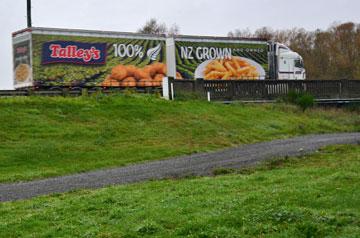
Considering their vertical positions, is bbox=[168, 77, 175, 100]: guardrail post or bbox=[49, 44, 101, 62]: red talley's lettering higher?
bbox=[49, 44, 101, 62]: red talley's lettering

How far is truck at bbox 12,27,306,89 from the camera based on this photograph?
34.7 meters

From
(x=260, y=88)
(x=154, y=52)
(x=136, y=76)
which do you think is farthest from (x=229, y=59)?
(x=136, y=76)

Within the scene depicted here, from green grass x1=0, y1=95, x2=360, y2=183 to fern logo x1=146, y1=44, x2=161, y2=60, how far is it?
8.49 metres

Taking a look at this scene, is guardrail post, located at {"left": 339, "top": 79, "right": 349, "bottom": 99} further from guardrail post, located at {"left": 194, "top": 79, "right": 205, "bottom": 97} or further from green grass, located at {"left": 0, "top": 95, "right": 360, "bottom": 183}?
guardrail post, located at {"left": 194, "top": 79, "right": 205, "bottom": 97}

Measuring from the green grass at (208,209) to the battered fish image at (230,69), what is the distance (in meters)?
28.9

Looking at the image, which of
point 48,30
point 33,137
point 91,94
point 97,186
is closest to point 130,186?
point 97,186

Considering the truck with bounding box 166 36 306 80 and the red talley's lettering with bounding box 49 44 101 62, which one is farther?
the truck with bounding box 166 36 306 80

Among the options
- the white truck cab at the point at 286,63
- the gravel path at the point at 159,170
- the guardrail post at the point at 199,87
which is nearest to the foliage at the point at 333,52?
the white truck cab at the point at 286,63

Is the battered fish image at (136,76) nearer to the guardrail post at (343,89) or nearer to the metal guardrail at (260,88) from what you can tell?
the metal guardrail at (260,88)

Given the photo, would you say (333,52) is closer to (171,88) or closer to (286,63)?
(286,63)

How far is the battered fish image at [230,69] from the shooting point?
4188 cm

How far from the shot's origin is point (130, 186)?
13305mm

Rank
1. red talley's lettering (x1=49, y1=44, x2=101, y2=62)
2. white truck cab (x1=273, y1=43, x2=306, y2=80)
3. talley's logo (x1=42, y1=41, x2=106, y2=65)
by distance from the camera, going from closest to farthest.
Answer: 1. talley's logo (x1=42, y1=41, x2=106, y2=65)
2. red talley's lettering (x1=49, y1=44, x2=101, y2=62)
3. white truck cab (x1=273, y1=43, x2=306, y2=80)

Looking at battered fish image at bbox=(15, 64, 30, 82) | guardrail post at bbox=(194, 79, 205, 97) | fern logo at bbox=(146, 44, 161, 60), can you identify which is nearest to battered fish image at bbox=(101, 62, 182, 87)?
fern logo at bbox=(146, 44, 161, 60)
